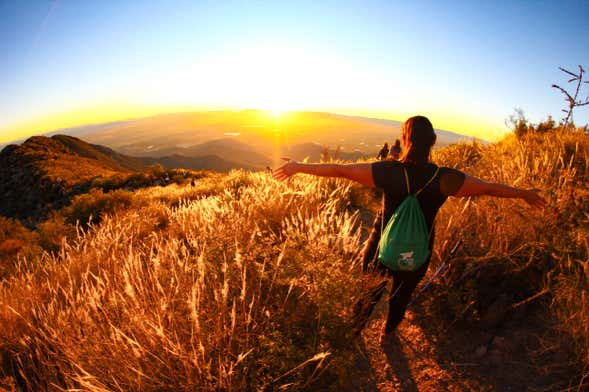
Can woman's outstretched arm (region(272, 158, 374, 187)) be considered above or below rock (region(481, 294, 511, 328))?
above

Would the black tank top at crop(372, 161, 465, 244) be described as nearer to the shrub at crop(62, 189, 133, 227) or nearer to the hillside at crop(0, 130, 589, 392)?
the hillside at crop(0, 130, 589, 392)

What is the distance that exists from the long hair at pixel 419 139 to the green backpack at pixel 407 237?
131 millimetres

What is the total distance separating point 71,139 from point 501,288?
283ft

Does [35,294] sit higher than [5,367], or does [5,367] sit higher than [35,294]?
[35,294]

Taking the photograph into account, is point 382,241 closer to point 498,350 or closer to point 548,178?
point 498,350

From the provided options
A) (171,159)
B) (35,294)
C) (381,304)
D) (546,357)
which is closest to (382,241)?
(381,304)

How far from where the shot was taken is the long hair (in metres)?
2.28

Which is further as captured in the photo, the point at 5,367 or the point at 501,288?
the point at 501,288

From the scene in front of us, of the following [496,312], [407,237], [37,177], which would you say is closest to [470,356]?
[496,312]

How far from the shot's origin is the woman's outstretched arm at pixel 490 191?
239 centimetres

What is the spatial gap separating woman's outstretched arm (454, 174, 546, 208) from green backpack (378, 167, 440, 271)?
0.29 m

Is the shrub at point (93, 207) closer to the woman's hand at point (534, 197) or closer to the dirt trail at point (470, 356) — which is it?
the dirt trail at point (470, 356)

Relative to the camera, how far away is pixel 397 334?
3.14 m

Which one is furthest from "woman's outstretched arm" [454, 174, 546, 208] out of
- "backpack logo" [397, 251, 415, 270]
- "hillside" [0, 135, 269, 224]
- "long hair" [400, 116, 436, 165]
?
"hillside" [0, 135, 269, 224]
